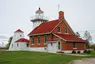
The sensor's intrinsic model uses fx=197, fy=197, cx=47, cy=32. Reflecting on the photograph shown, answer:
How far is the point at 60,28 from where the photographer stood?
45.0 m

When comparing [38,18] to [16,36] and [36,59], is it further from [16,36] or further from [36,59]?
[36,59]

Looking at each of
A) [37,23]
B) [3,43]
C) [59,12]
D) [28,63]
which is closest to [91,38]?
[3,43]

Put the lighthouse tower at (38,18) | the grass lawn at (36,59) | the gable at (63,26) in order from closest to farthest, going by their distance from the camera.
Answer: the grass lawn at (36,59) < the gable at (63,26) < the lighthouse tower at (38,18)

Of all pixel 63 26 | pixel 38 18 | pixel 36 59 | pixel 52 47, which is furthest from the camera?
pixel 38 18

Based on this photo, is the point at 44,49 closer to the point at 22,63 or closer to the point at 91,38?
the point at 22,63

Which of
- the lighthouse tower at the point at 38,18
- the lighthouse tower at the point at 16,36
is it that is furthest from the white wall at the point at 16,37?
the lighthouse tower at the point at 38,18

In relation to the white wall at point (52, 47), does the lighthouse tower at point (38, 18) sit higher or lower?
higher

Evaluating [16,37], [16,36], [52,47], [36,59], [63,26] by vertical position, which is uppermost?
[63,26]

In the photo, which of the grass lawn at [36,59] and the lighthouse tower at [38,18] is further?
the lighthouse tower at [38,18]

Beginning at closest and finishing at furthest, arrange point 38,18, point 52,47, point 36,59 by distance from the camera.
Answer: point 36,59 < point 52,47 < point 38,18

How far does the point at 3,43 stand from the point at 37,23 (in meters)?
40.4

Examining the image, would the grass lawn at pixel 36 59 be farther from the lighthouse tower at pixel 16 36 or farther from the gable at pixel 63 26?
the lighthouse tower at pixel 16 36

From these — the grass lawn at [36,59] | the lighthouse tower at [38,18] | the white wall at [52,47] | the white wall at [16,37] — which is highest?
the lighthouse tower at [38,18]

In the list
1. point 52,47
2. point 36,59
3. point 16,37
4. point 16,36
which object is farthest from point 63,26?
point 36,59
